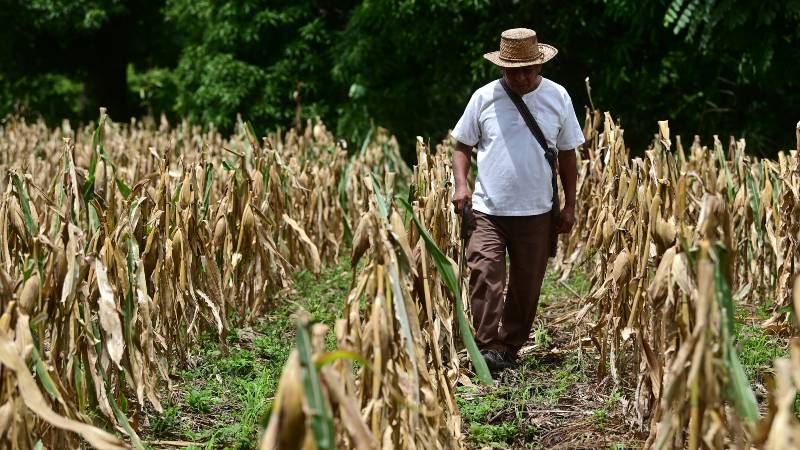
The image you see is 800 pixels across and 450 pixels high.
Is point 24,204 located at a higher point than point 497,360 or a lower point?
higher

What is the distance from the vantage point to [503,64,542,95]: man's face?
439cm

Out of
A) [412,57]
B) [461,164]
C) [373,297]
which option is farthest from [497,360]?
[412,57]

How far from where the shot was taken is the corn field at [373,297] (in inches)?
105

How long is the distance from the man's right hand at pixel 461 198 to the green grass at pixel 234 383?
0.85 m

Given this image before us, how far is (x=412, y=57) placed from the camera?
511 inches

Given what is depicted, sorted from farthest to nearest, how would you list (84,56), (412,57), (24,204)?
(84,56) → (412,57) → (24,204)

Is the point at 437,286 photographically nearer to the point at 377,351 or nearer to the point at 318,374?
the point at 377,351

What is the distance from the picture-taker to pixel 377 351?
9.61ft

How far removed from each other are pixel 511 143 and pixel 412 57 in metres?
8.74

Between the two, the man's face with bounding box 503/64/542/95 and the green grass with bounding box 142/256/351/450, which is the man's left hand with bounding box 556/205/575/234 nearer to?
the man's face with bounding box 503/64/542/95

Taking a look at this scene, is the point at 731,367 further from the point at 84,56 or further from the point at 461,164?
the point at 84,56

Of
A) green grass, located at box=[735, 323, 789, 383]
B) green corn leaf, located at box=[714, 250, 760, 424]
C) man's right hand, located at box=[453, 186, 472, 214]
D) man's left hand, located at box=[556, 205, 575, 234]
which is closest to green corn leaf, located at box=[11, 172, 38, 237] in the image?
man's right hand, located at box=[453, 186, 472, 214]

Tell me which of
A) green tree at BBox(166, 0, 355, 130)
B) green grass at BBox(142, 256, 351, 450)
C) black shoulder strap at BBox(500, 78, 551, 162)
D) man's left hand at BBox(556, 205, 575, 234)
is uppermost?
green tree at BBox(166, 0, 355, 130)

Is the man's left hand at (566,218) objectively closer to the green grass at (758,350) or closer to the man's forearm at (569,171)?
the man's forearm at (569,171)
